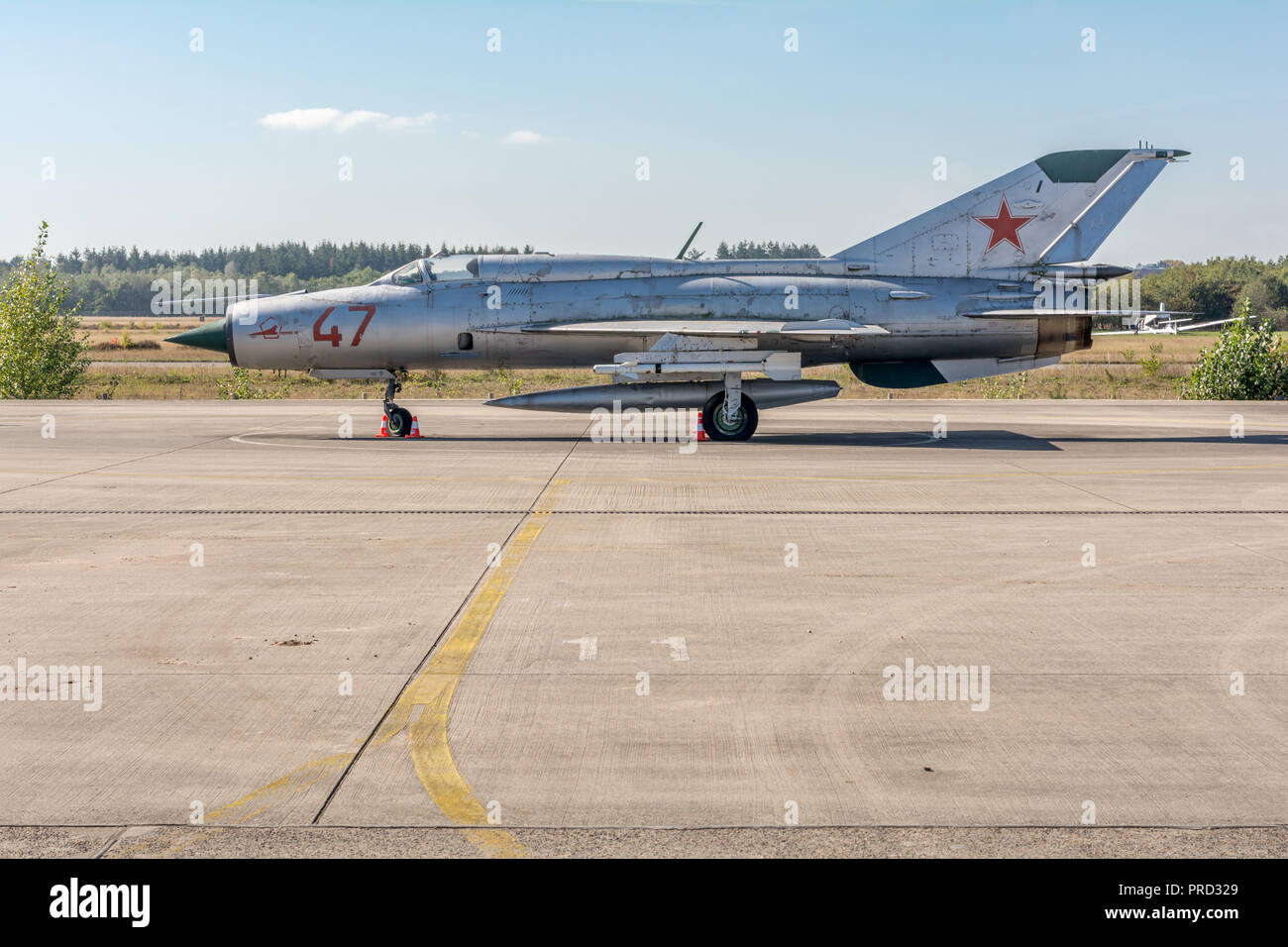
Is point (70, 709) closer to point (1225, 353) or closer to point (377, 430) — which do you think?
point (377, 430)

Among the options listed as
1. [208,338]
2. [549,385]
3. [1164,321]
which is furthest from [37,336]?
[1164,321]

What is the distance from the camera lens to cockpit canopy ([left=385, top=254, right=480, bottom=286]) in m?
22.1

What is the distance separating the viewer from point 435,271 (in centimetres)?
2208

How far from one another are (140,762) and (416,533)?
6.49m

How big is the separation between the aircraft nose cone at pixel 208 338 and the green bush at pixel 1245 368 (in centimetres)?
2595

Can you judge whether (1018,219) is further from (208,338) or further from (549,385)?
(549,385)

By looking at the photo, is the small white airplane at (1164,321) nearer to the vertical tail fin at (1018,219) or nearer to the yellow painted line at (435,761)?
the vertical tail fin at (1018,219)

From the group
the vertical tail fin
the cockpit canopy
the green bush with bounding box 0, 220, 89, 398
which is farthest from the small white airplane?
the green bush with bounding box 0, 220, 89, 398

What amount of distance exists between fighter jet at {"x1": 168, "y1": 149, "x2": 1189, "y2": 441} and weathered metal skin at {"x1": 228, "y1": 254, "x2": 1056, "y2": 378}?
26 mm

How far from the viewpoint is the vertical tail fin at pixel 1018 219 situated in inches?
888

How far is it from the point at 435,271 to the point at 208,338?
4.40 m

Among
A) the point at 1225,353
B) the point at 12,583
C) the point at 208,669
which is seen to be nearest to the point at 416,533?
the point at 12,583
